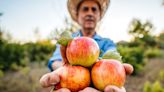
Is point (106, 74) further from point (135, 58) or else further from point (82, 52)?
point (135, 58)

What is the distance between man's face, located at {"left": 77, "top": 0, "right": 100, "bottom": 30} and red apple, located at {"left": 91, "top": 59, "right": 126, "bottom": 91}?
1.33 metres

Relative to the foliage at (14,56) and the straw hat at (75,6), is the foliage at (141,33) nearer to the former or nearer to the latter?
the foliage at (14,56)

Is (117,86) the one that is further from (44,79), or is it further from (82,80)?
(44,79)

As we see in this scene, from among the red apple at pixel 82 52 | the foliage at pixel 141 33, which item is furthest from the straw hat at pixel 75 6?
the foliage at pixel 141 33

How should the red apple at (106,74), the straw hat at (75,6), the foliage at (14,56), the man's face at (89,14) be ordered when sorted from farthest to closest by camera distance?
the foliage at (14,56) → the straw hat at (75,6) → the man's face at (89,14) → the red apple at (106,74)

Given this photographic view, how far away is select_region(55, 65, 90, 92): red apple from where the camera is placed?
1.56m

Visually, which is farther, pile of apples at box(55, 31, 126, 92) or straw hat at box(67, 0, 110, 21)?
straw hat at box(67, 0, 110, 21)

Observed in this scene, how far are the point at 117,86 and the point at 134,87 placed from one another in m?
8.41

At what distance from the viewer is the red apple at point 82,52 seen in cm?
162

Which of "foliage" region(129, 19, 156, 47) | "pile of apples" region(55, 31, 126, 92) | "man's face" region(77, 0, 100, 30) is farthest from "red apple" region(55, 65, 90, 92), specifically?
"foliage" region(129, 19, 156, 47)

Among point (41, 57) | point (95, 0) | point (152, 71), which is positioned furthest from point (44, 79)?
point (41, 57)

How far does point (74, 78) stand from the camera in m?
1.57

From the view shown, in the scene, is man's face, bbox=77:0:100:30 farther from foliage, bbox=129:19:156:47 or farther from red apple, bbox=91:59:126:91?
foliage, bbox=129:19:156:47

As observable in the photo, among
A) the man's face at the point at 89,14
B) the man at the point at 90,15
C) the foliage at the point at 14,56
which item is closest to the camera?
the man at the point at 90,15
